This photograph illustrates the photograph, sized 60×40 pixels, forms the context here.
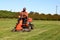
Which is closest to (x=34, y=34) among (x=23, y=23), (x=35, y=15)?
(x=23, y=23)

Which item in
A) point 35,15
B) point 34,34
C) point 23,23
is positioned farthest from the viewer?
point 35,15

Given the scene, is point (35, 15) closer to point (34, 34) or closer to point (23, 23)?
point (23, 23)

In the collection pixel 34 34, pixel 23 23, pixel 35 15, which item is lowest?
pixel 35 15

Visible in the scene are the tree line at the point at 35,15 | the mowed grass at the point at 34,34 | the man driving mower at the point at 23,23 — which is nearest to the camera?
the mowed grass at the point at 34,34

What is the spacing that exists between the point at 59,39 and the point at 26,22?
23.4 ft

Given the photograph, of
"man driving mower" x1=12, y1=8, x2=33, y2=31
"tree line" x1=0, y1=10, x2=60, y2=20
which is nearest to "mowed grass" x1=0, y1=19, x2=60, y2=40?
"man driving mower" x1=12, y1=8, x2=33, y2=31

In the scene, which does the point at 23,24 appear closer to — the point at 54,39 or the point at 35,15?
the point at 54,39

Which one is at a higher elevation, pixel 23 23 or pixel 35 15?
pixel 23 23

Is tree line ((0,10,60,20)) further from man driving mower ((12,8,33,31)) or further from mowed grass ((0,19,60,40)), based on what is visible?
mowed grass ((0,19,60,40))

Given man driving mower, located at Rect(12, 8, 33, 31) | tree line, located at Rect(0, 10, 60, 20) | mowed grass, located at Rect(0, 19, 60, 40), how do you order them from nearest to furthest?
mowed grass, located at Rect(0, 19, 60, 40) → man driving mower, located at Rect(12, 8, 33, 31) → tree line, located at Rect(0, 10, 60, 20)

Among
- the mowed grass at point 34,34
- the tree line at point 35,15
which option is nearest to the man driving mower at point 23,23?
the mowed grass at point 34,34

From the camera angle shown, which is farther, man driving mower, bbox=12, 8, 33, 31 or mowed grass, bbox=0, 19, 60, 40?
man driving mower, bbox=12, 8, 33, 31

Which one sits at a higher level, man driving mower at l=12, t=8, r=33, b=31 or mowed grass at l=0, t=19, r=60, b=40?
man driving mower at l=12, t=8, r=33, b=31

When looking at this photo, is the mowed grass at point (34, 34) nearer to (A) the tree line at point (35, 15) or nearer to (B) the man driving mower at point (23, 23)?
(B) the man driving mower at point (23, 23)
